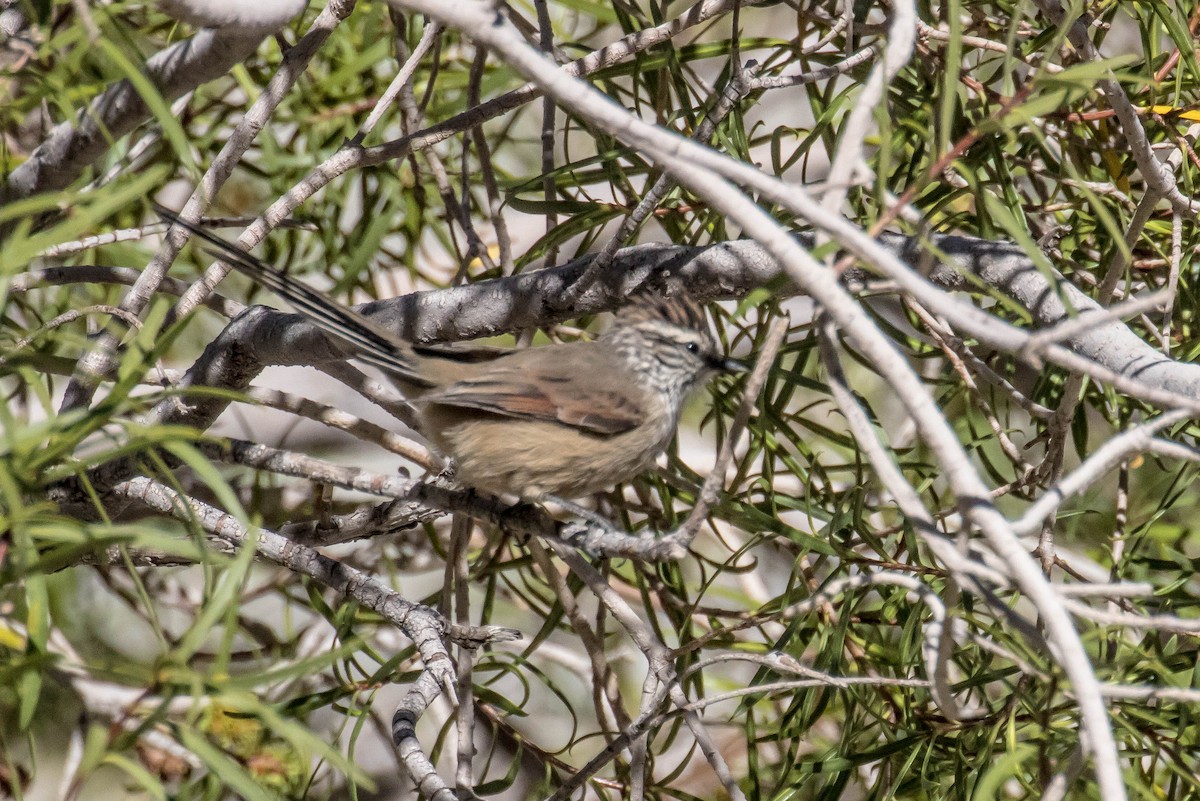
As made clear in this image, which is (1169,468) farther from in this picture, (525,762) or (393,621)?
(525,762)

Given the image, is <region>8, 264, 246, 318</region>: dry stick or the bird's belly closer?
<region>8, 264, 246, 318</region>: dry stick

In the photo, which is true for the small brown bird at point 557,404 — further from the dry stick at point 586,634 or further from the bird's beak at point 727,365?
the dry stick at point 586,634

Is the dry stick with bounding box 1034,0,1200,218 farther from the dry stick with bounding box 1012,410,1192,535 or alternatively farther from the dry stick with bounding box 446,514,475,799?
the dry stick with bounding box 446,514,475,799

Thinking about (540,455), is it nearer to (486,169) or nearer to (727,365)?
(727,365)

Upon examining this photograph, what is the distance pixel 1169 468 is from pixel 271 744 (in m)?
2.94

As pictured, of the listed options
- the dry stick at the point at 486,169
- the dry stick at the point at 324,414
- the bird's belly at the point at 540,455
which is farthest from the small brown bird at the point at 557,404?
the dry stick at the point at 486,169

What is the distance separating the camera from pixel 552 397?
322 cm

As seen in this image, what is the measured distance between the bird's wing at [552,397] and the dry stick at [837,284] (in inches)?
65.7

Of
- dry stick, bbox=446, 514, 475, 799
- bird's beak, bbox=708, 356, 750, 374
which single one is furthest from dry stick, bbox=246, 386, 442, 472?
bird's beak, bbox=708, 356, 750, 374

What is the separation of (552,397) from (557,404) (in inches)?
1.1

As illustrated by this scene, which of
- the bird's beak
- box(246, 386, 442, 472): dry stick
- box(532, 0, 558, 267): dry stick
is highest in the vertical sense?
box(532, 0, 558, 267): dry stick

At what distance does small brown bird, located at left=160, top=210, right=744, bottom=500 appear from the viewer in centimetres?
307

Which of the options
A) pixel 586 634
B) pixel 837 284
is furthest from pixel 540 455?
pixel 837 284

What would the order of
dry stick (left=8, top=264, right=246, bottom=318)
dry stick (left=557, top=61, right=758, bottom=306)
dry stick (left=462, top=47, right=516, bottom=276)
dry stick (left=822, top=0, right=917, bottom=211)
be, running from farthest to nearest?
dry stick (left=462, top=47, right=516, bottom=276) < dry stick (left=8, top=264, right=246, bottom=318) < dry stick (left=557, top=61, right=758, bottom=306) < dry stick (left=822, top=0, right=917, bottom=211)
